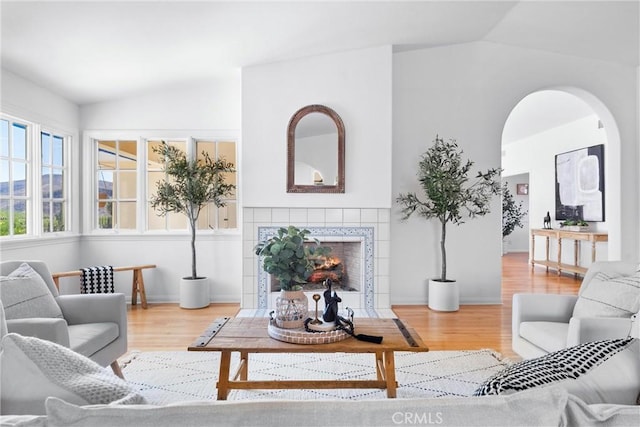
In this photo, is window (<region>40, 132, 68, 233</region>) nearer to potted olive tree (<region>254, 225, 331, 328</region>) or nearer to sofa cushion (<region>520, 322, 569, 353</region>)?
potted olive tree (<region>254, 225, 331, 328</region>)

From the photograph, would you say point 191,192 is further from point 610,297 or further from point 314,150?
point 610,297

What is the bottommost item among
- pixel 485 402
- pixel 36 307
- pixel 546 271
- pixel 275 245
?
pixel 546 271

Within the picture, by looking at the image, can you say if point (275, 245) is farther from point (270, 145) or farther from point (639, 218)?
point (639, 218)

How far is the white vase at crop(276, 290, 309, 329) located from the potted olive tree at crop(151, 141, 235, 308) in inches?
111

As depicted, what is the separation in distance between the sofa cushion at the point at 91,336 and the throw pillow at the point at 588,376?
218 cm

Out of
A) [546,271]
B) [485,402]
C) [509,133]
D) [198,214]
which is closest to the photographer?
[485,402]

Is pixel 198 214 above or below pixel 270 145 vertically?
below

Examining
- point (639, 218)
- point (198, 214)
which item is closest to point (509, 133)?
point (639, 218)

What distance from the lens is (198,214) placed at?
17.5 feet

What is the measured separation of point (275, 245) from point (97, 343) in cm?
123

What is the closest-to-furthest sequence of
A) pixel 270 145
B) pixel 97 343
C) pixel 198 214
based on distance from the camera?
pixel 97 343, pixel 270 145, pixel 198 214

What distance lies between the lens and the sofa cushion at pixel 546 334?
100 inches

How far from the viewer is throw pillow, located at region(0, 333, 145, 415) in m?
Result: 0.93

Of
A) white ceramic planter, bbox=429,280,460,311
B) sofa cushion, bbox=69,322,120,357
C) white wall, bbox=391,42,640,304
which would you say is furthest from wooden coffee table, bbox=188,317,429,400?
white wall, bbox=391,42,640,304
